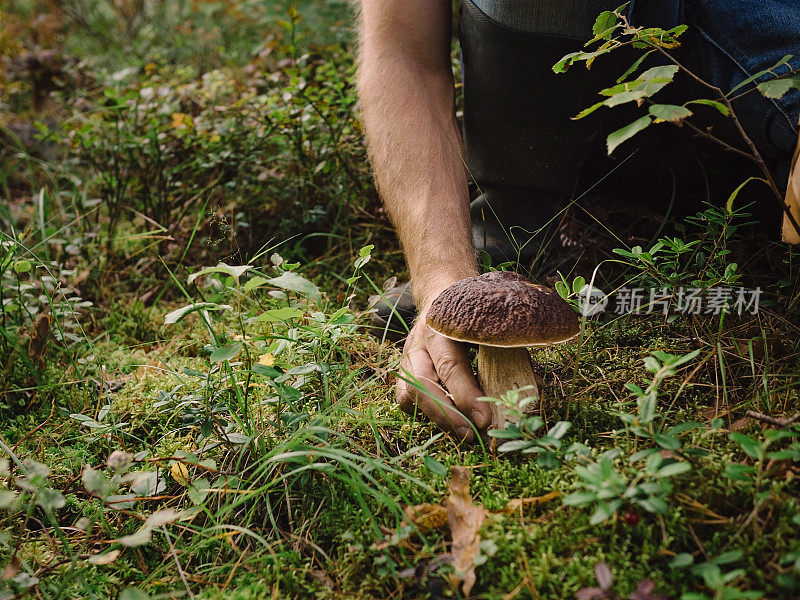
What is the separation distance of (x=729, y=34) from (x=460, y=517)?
7.01ft

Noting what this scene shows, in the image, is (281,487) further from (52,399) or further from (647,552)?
(52,399)

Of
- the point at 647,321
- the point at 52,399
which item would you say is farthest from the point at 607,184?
the point at 52,399

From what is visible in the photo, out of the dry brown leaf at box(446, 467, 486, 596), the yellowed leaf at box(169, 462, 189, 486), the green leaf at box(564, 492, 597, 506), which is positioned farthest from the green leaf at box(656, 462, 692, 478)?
the yellowed leaf at box(169, 462, 189, 486)

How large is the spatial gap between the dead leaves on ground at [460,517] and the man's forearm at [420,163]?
28.0 inches

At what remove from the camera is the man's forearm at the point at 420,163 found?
211 centimetres

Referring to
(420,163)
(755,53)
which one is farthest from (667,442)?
(755,53)

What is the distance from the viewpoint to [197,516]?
1667mm

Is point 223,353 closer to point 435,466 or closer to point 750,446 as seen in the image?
Result: point 435,466

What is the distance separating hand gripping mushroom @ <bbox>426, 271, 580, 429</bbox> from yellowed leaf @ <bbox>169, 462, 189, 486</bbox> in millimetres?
882

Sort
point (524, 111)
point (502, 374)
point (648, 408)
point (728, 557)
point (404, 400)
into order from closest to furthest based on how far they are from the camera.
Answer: point (728, 557) → point (648, 408) → point (502, 374) → point (404, 400) → point (524, 111)

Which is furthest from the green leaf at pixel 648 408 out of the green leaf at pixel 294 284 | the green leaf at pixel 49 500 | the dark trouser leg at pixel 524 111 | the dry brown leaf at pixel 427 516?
the green leaf at pixel 49 500

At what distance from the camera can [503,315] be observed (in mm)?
1556

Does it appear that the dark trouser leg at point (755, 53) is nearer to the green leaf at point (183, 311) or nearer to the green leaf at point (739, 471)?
the green leaf at point (739, 471)

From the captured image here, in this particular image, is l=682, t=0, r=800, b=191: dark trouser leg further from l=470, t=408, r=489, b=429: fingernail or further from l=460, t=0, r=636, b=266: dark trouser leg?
l=470, t=408, r=489, b=429: fingernail
